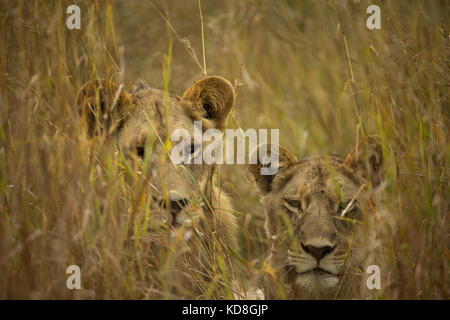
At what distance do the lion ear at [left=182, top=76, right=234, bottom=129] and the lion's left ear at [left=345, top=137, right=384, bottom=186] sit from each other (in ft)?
3.60

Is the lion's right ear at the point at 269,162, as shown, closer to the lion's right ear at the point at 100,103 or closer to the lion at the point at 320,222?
the lion at the point at 320,222

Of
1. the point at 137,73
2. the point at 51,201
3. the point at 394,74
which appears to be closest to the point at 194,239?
the point at 51,201

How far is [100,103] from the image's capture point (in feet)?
12.6

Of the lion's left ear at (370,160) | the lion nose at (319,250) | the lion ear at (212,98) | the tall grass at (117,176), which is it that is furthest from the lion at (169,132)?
the lion's left ear at (370,160)

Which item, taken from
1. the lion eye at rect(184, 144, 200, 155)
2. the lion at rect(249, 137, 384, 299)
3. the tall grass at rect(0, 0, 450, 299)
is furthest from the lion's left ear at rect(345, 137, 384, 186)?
the lion eye at rect(184, 144, 200, 155)

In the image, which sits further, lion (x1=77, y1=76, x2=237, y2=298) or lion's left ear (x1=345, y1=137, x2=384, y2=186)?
lion's left ear (x1=345, y1=137, x2=384, y2=186)

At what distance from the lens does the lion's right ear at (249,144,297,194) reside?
4.04 m

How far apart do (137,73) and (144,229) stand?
5.00 meters

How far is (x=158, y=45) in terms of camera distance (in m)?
8.51

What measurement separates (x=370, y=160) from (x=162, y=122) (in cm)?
157

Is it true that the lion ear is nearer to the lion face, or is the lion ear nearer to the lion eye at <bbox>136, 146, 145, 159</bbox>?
the lion face

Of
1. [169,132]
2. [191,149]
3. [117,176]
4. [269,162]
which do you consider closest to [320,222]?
[269,162]
